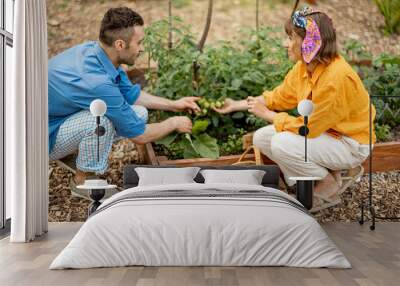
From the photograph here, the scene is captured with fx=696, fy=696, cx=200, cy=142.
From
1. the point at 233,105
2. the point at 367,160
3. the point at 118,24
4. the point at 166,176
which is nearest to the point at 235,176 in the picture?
the point at 166,176

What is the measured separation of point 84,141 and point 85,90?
408mm

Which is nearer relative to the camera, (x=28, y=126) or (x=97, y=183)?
(x=28, y=126)

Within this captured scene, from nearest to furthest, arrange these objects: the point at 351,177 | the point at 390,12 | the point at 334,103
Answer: the point at 334,103
the point at 351,177
the point at 390,12

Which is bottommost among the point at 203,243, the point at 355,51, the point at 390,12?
the point at 203,243

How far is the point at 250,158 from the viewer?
591cm

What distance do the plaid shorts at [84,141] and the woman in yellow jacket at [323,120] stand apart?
4.29 feet

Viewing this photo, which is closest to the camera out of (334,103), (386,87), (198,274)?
(198,274)

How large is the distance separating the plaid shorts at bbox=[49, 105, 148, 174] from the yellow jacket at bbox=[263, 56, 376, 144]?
4.59 ft

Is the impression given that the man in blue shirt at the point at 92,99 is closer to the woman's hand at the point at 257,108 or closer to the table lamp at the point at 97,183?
the table lamp at the point at 97,183

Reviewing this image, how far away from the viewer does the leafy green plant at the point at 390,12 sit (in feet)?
20.8

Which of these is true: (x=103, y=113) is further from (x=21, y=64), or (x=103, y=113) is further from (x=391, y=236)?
(x=391, y=236)

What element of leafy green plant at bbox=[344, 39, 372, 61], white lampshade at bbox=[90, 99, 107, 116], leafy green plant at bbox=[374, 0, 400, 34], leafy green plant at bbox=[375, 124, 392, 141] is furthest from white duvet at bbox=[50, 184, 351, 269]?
leafy green plant at bbox=[374, 0, 400, 34]

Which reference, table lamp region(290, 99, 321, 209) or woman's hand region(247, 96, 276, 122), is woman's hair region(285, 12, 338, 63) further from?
woman's hand region(247, 96, 276, 122)

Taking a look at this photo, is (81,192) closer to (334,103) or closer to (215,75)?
(215,75)
